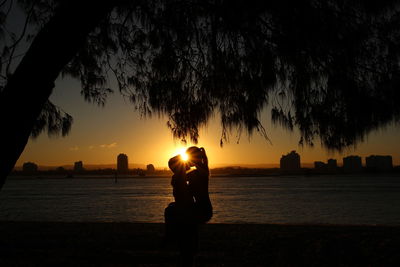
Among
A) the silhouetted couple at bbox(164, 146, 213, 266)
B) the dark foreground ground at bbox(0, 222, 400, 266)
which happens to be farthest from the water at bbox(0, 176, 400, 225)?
the silhouetted couple at bbox(164, 146, 213, 266)

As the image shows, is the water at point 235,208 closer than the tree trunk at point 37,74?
No

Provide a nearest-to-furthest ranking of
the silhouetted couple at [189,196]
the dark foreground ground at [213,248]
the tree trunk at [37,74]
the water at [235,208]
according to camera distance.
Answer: the tree trunk at [37,74] → the silhouetted couple at [189,196] → the dark foreground ground at [213,248] → the water at [235,208]

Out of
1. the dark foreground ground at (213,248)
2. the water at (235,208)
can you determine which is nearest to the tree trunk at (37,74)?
the dark foreground ground at (213,248)

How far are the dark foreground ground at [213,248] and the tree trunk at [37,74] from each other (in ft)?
13.2

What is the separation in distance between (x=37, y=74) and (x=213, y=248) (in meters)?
5.69

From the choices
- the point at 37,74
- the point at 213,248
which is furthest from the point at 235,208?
the point at 37,74

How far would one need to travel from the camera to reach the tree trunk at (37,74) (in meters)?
2.69

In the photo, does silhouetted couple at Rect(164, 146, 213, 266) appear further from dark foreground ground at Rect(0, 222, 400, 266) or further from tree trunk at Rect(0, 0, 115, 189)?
dark foreground ground at Rect(0, 222, 400, 266)

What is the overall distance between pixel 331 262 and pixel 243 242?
2226mm

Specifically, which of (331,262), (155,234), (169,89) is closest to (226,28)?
(169,89)

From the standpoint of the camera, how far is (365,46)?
3697 millimetres

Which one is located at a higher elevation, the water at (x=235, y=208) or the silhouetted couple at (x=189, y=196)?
the silhouetted couple at (x=189, y=196)

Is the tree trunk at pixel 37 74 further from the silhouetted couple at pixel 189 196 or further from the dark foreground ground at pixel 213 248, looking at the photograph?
the dark foreground ground at pixel 213 248

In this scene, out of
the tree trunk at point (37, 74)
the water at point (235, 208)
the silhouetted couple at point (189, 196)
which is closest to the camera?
the tree trunk at point (37, 74)
